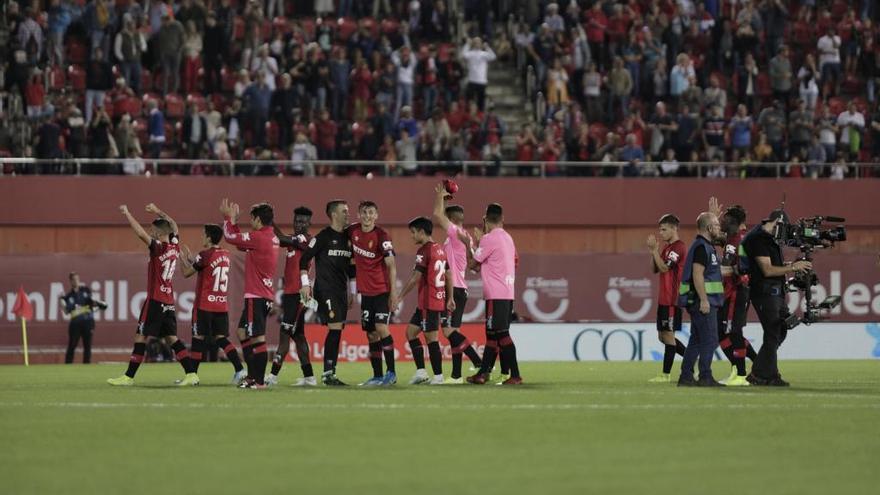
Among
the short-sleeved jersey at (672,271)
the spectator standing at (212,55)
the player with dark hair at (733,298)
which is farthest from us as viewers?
the spectator standing at (212,55)

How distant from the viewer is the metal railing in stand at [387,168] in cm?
3331

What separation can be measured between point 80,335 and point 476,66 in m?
10.9

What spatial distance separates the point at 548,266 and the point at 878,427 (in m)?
20.8

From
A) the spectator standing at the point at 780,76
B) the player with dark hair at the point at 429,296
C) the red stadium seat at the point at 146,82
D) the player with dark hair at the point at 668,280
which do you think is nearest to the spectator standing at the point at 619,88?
the spectator standing at the point at 780,76

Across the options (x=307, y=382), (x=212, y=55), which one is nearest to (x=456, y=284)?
(x=307, y=382)

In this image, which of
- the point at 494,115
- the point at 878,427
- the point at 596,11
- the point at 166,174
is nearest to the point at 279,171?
the point at 166,174

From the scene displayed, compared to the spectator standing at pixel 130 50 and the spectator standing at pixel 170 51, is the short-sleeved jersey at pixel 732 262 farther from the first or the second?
the spectator standing at pixel 130 50

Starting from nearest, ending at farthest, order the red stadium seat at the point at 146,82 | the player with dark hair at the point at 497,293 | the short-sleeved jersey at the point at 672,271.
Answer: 1. the player with dark hair at the point at 497,293
2. the short-sleeved jersey at the point at 672,271
3. the red stadium seat at the point at 146,82

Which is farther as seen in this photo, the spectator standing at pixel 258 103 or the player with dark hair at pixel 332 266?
the spectator standing at pixel 258 103

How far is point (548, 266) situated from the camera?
33.8m

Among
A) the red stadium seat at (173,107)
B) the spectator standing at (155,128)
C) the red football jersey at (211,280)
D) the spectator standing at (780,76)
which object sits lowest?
the red football jersey at (211,280)

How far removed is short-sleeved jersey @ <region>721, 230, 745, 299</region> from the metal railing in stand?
1386 cm

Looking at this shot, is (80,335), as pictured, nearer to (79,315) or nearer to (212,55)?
(79,315)

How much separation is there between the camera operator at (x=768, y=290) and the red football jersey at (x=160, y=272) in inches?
286
